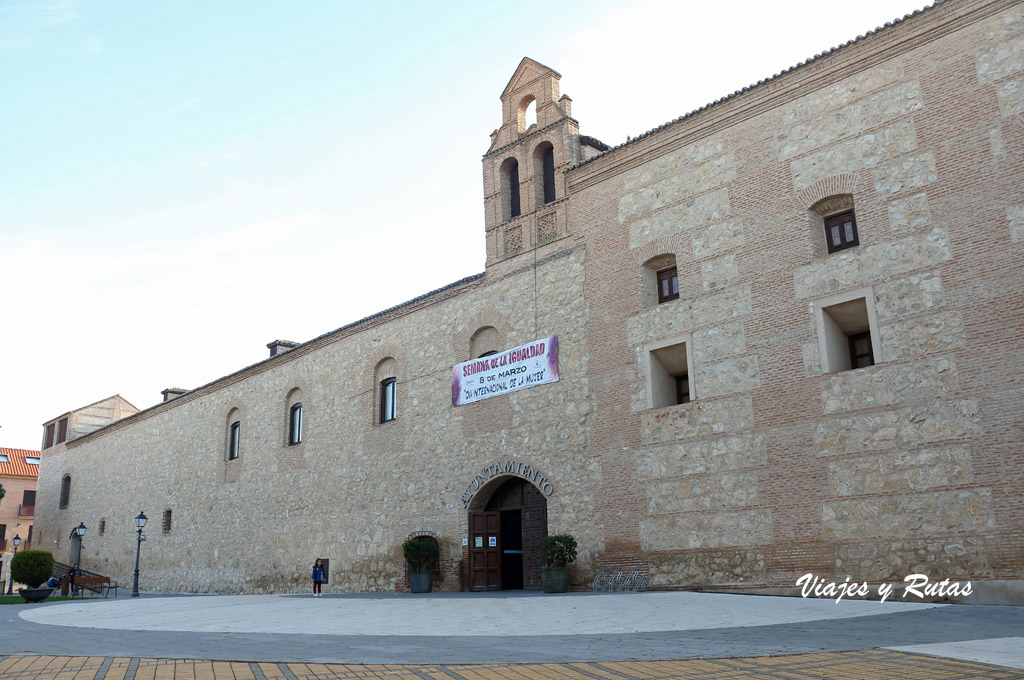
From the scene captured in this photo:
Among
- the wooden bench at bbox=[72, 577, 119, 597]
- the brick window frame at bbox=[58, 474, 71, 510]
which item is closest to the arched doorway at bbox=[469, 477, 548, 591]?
the wooden bench at bbox=[72, 577, 119, 597]

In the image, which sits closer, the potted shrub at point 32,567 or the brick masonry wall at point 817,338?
the brick masonry wall at point 817,338

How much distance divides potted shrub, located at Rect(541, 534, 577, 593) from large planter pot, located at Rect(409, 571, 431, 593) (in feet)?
12.3

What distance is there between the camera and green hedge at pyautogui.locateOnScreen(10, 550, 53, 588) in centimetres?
2527

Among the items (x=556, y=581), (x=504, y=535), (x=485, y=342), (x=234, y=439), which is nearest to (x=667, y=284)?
(x=485, y=342)

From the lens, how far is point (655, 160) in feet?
52.0

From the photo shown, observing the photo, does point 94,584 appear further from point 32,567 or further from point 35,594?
point 35,594

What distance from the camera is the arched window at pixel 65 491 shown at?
124 feet

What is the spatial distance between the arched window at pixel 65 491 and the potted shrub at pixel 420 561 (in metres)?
26.5

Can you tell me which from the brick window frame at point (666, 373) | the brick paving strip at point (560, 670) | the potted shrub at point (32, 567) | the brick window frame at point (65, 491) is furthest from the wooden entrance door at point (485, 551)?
the brick window frame at point (65, 491)

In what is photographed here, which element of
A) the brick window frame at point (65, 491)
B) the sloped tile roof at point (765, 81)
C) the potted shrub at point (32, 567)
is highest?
the sloped tile roof at point (765, 81)

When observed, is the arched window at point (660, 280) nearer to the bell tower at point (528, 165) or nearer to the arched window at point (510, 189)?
the bell tower at point (528, 165)

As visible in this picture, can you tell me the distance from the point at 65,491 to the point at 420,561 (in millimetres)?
27710

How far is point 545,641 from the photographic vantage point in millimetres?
7535

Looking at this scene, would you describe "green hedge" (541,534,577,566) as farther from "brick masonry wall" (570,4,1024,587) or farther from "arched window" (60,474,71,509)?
"arched window" (60,474,71,509)
